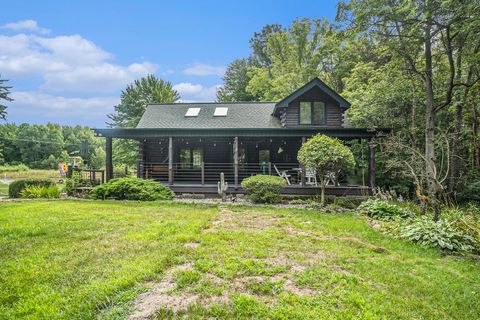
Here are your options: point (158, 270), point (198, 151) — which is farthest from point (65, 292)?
point (198, 151)

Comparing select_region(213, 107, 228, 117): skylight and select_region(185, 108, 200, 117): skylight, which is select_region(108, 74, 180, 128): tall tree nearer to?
select_region(185, 108, 200, 117): skylight

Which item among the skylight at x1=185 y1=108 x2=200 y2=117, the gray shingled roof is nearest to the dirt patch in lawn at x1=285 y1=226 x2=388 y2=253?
Answer: the gray shingled roof

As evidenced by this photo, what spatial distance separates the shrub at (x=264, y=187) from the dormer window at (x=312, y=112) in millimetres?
4668

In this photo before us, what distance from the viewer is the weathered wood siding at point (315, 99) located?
43.9 feet

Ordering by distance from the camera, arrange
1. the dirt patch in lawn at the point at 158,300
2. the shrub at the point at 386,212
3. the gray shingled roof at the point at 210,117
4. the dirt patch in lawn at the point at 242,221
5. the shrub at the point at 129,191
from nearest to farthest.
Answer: the dirt patch in lawn at the point at 158,300, the dirt patch in lawn at the point at 242,221, the shrub at the point at 386,212, the shrub at the point at 129,191, the gray shingled roof at the point at 210,117

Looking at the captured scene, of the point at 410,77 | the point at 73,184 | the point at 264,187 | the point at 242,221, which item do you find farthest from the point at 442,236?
the point at 73,184

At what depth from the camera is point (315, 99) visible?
13.5 meters

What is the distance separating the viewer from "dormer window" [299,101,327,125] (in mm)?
13555

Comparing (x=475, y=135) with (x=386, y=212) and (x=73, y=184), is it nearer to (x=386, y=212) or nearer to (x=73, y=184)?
(x=386, y=212)

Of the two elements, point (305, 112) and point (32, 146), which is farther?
point (32, 146)

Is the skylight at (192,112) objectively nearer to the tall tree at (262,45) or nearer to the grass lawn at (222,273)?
the grass lawn at (222,273)

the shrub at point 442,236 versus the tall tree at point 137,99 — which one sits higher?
the tall tree at point 137,99

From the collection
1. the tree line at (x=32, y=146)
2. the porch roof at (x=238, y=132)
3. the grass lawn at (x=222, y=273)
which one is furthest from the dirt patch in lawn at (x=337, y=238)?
the tree line at (x=32, y=146)

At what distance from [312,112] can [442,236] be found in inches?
366
